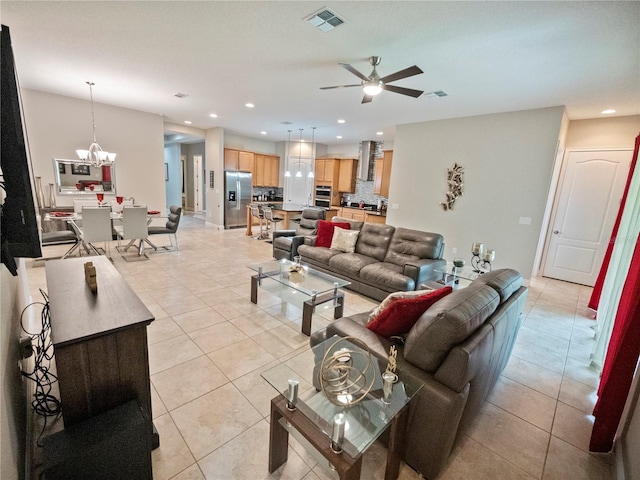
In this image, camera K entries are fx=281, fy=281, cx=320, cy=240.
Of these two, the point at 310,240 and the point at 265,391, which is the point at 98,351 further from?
the point at 310,240

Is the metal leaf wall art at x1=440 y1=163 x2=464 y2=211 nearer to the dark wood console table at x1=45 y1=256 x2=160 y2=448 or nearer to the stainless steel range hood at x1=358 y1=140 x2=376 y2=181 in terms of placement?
the stainless steel range hood at x1=358 y1=140 x2=376 y2=181

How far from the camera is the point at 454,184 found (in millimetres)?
5328

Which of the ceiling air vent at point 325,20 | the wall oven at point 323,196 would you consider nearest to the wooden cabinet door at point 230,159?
the wall oven at point 323,196

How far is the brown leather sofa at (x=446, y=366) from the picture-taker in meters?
1.37

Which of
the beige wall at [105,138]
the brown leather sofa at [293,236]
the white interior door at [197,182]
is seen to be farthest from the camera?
the white interior door at [197,182]

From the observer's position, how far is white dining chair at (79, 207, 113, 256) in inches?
169

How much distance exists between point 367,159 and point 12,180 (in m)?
8.05

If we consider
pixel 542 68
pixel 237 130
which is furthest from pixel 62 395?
pixel 237 130

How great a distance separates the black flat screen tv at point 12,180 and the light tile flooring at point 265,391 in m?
1.27

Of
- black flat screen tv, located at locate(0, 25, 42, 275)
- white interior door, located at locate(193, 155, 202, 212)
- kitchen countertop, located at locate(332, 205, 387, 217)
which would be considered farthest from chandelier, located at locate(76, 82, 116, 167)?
kitchen countertop, located at locate(332, 205, 387, 217)

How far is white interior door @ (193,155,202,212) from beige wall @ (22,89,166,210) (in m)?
3.51

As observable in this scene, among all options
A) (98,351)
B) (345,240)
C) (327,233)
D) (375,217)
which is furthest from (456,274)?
(375,217)

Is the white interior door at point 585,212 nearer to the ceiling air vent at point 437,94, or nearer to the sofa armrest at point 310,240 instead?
the ceiling air vent at point 437,94

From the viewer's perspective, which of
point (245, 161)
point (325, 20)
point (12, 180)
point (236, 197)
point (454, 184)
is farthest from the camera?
point (245, 161)
